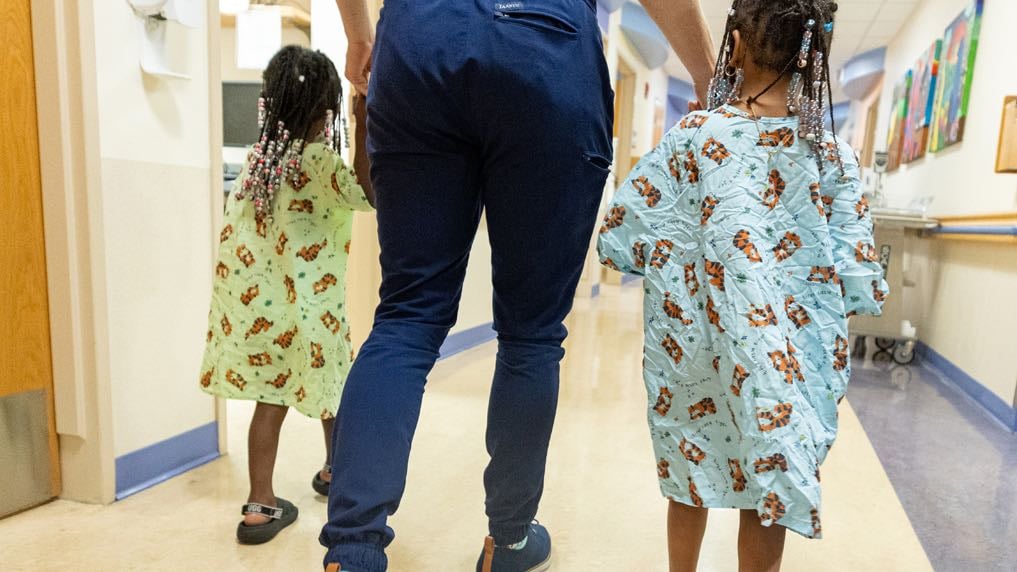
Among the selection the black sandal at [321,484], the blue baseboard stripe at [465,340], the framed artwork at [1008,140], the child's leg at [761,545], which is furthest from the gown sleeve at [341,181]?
the framed artwork at [1008,140]

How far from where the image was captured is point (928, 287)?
11.9 ft

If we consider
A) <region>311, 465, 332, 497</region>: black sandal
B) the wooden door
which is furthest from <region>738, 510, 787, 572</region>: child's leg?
the wooden door

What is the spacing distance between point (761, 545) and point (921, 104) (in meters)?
4.31

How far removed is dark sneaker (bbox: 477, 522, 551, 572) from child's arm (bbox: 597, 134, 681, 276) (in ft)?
1.53

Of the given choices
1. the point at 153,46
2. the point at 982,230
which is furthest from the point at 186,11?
the point at 982,230

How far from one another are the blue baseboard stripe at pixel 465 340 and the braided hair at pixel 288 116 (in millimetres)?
1579

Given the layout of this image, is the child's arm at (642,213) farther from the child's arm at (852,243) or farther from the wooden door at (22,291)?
the wooden door at (22,291)

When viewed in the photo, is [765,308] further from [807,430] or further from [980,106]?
[980,106]

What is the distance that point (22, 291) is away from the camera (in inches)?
53.9

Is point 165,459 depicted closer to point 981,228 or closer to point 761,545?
point 761,545

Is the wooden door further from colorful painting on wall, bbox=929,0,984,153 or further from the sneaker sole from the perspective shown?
colorful painting on wall, bbox=929,0,984,153

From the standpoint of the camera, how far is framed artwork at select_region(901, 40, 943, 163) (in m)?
4.03

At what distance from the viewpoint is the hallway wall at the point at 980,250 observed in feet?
8.42

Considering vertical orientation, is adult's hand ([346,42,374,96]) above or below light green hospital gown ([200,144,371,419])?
above
